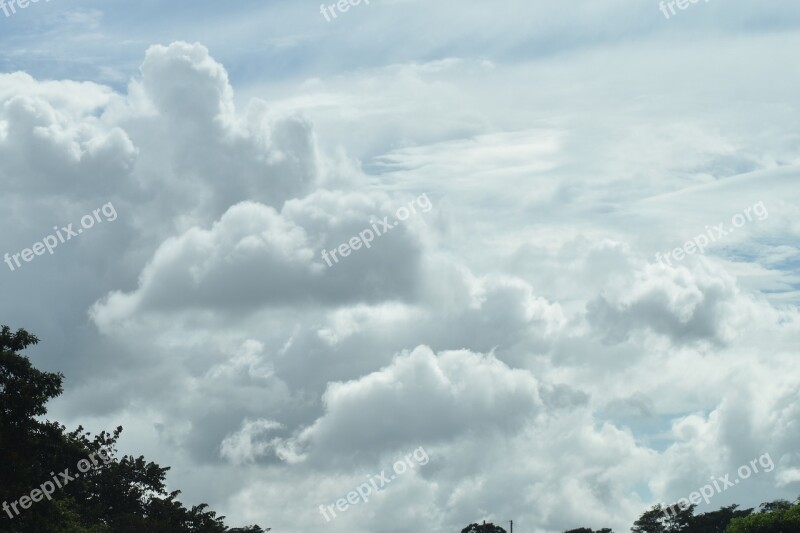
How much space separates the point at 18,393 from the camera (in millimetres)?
40312

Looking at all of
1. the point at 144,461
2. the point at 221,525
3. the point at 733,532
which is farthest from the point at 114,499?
the point at 733,532

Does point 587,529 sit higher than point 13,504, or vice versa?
point 587,529

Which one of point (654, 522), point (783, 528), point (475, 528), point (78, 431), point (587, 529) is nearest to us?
point (78, 431)

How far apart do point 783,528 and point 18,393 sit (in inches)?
2689

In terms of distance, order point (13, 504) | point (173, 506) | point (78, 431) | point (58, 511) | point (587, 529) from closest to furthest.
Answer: point (13, 504) < point (58, 511) < point (78, 431) < point (173, 506) < point (587, 529)

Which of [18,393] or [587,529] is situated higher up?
[587,529]

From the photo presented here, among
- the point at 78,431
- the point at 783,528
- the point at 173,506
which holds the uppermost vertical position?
the point at 78,431

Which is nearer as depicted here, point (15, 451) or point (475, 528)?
point (15, 451)

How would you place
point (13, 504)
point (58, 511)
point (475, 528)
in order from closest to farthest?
point (13, 504), point (58, 511), point (475, 528)

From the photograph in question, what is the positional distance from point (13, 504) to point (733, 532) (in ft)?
227

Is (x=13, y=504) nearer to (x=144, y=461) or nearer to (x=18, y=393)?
(x=18, y=393)

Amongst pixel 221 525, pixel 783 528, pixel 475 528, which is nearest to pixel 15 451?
pixel 221 525

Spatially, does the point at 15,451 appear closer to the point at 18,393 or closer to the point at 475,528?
the point at 18,393

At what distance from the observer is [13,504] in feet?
126
